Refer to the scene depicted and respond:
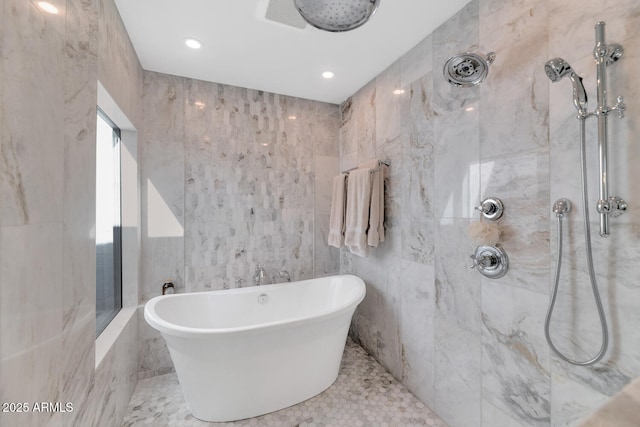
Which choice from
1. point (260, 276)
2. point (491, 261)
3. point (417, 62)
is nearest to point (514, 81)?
point (417, 62)

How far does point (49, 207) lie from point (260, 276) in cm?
182

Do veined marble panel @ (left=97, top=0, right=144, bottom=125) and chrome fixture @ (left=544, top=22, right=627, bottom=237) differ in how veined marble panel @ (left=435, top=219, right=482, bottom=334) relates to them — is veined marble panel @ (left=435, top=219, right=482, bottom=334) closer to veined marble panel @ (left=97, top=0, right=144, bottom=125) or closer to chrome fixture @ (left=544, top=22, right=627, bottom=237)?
chrome fixture @ (left=544, top=22, right=627, bottom=237)

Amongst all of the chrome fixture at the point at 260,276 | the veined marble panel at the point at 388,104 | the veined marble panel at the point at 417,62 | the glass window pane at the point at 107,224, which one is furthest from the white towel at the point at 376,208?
the glass window pane at the point at 107,224

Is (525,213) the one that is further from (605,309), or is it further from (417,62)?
(417,62)

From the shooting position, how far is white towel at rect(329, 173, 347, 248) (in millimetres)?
2529

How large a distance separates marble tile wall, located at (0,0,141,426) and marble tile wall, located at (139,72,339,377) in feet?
3.23

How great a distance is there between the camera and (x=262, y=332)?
1.58 meters

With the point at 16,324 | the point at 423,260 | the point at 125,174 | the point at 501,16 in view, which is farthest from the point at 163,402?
the point at 501,16

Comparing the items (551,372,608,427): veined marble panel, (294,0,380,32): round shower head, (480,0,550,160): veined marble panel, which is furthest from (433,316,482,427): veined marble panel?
(294,0,380,32): round shower head

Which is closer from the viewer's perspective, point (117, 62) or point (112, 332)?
point (117, 62)

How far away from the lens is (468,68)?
4.50 feet

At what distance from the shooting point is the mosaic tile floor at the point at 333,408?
1.67 m

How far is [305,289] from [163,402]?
1344 mm

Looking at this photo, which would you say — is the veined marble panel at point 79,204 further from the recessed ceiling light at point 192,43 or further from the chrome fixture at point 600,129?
the chrome fixture at point 600,129
